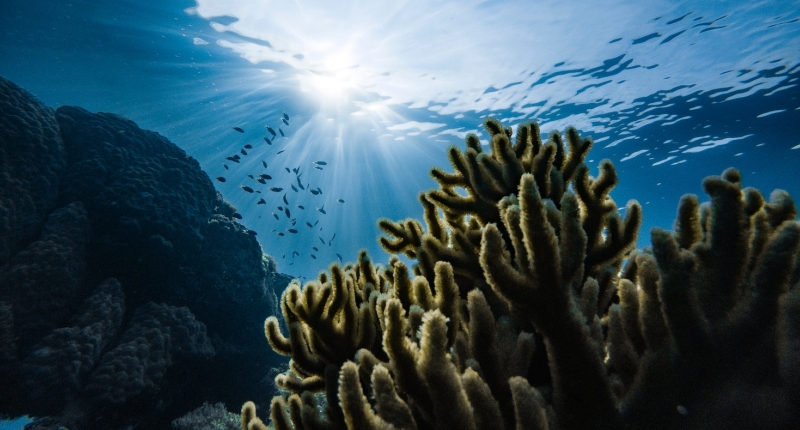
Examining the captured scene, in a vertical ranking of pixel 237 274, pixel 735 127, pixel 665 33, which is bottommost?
pixel 237 274

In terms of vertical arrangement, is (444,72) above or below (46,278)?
above

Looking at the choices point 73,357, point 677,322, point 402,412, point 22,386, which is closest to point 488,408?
point 402,412

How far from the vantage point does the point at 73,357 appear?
7492 mm

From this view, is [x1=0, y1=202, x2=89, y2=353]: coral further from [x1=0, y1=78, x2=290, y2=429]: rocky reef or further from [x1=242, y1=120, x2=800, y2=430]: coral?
[x1=242, y1=120, x2=800, y2=430]: coral

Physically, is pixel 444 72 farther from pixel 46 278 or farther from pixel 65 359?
pixel 65 359

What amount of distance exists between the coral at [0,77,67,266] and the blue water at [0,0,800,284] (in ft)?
26.1

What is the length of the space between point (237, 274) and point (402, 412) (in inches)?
474

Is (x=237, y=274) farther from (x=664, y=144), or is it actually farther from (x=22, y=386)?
(x=664, y=144)

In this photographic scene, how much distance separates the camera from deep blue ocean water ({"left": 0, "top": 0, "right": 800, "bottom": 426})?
1282 cm

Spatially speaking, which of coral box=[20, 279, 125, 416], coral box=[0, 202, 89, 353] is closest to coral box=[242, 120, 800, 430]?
coral box=[20, 279, 125, 416]

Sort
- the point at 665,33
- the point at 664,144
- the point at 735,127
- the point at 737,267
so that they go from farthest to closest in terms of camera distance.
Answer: the point at 664,144 < the point at 735,127 < the point at 665,33 < the point at 737,267

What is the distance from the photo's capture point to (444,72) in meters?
16.3

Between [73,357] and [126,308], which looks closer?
[73,357]

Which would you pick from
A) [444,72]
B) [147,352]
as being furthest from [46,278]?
[444,72]
